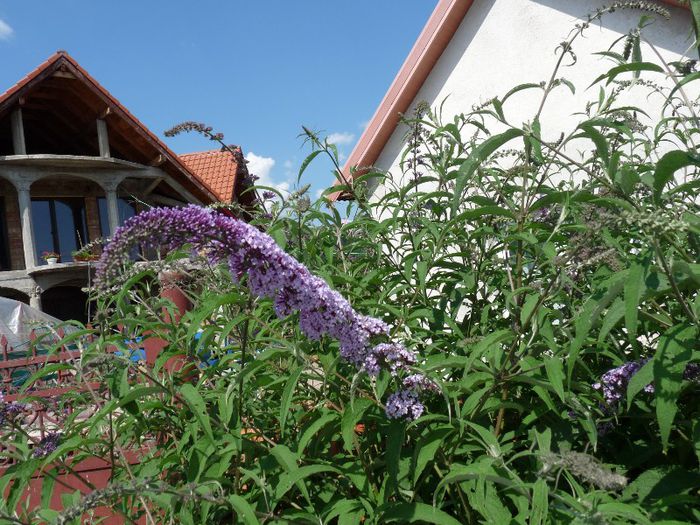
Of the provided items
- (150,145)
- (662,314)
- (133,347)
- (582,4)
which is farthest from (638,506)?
(150,145)

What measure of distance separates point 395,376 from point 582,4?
22.7 ft

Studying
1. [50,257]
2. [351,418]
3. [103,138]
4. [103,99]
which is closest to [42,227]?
[50,257]

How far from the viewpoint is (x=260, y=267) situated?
4.33ft

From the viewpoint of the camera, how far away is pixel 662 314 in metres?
1.63

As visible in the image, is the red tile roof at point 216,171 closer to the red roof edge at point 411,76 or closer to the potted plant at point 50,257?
the potted plant at point 50,257

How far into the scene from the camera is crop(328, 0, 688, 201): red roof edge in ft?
27.5

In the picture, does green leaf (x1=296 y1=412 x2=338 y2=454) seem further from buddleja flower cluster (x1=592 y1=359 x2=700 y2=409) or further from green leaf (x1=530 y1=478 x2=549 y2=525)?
buddleja flower cluster (x1=592 y1=359 x2=700 y2=409)

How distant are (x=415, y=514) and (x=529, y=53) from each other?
7.18m

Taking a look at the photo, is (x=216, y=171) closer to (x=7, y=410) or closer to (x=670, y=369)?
(x=7, y=410)

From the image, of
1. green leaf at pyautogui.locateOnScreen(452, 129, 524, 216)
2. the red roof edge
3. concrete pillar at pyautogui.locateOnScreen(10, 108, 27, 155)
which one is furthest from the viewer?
concrete pillar at pyautogui.locateOnScreen(10, 108, 27, 155)

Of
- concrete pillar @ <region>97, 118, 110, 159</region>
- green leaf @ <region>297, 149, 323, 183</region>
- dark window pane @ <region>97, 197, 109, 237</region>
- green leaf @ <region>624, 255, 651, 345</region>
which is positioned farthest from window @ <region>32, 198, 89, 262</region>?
green leaf @ <region>624, 255, 651, 345</region>

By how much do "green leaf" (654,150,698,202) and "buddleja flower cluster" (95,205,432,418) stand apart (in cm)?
62

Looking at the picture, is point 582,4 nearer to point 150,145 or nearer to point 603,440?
point 603,440

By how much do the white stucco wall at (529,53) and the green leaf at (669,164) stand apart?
502 centimetres
